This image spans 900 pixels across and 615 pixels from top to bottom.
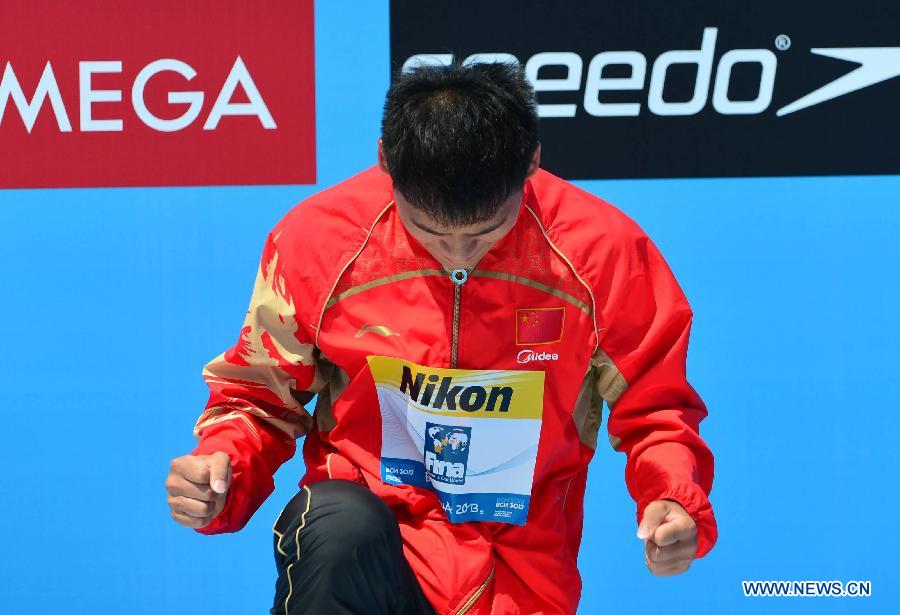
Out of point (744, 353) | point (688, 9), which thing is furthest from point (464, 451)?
point (688, 9)

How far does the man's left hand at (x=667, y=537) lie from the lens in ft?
3.04

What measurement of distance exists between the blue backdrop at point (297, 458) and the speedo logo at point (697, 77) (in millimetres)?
101

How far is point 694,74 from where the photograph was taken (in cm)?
148

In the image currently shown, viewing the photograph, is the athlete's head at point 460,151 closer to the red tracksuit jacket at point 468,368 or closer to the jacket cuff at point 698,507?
the red tracksuit jacket at point 468,368

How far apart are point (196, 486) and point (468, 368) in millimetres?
274

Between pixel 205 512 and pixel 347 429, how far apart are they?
0.19m

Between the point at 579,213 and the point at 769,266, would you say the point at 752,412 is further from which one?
the point at 579,213

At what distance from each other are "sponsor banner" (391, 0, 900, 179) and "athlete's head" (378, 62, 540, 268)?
517 mm

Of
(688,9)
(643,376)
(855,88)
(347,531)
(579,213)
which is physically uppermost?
(688,9)

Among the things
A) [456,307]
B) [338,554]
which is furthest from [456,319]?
[338,554]

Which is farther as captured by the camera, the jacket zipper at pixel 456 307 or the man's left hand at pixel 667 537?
the jacket zipper at pixel 456 307

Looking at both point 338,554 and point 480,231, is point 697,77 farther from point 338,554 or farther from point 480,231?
point 338,554

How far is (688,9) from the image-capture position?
1471mm

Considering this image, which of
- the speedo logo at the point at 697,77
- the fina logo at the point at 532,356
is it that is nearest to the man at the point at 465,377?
the fina logo at the point at 532,356
